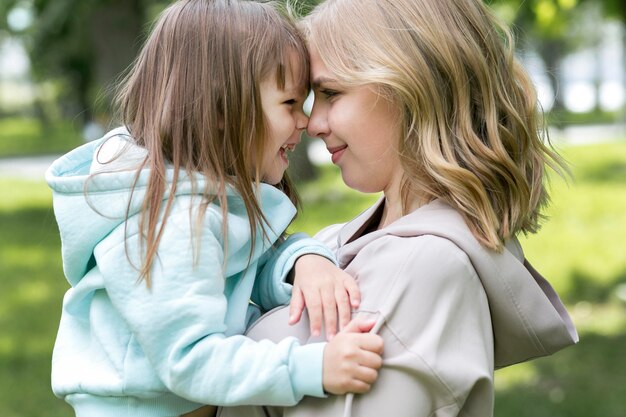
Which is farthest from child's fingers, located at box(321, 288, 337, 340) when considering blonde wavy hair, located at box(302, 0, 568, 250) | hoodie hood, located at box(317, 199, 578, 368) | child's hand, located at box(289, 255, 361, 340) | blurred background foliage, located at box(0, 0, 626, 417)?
blurred background foliage, located at box(0, 0, 626, 417)

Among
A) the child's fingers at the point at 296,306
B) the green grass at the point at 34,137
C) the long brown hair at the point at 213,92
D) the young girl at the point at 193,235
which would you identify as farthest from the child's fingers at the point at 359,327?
the green grass at the point at 34,137

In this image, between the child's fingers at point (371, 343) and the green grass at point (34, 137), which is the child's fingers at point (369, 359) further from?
the green grass at point (34, 137)

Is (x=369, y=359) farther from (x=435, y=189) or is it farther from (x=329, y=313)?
(x=435, y=189)

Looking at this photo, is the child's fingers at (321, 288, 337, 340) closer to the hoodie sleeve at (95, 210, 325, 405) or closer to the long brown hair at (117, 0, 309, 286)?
the hoodie sleeve at (95, 210, 325, 405)

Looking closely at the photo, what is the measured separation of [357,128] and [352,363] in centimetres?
63

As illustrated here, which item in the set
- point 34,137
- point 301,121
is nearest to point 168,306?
point 301,121

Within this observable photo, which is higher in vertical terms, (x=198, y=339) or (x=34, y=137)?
(x=198, y=339)

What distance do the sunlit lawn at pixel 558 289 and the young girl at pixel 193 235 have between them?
1.62 ft

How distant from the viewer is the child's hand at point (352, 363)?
1.90 m

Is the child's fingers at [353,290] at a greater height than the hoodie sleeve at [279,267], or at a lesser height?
greater

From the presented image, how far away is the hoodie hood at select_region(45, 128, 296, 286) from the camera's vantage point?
2092 mm

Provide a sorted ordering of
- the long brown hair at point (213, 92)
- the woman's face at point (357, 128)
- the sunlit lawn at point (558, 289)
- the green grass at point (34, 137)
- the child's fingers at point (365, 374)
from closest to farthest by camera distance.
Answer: the child's fingers at point (365, 374) < the long brown hair at point (213, 92) < the woman's face at point (357, 128) < the sunlit lawn at point (558, 289) < the green grass at point (34, 137)

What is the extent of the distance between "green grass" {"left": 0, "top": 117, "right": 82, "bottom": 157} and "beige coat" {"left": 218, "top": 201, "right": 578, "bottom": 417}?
25995mm

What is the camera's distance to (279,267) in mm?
2281
